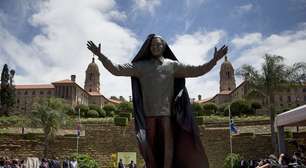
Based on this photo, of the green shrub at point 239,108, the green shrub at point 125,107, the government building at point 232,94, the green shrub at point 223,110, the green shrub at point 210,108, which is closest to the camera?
the green shrub at point 239,108

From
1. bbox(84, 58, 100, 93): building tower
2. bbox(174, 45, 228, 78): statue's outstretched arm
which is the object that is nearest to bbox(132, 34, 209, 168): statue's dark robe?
bbox(174, 45, 228, 78): statue's outstretched arm

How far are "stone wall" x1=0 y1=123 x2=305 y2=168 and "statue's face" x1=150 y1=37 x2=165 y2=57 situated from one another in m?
30.1

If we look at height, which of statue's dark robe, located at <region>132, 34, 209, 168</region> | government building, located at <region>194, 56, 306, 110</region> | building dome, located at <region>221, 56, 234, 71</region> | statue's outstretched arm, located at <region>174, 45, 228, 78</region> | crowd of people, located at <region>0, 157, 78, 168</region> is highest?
building dome, located at <region>221, 56, 234, 71</region>

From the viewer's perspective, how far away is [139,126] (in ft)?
13.5

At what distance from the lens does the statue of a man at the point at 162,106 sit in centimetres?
406

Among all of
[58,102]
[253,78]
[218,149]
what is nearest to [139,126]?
[253,78]

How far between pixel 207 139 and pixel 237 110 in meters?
22.2

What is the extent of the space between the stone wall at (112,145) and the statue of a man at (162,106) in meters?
30.0

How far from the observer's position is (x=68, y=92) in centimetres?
9019

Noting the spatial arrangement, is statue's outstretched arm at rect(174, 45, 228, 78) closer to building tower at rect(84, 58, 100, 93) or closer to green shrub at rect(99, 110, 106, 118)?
green shrub at rect(99, 110, 106, 118)

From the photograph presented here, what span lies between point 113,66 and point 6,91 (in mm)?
68604

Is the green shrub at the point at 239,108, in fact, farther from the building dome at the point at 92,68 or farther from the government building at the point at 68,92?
the building dome at the point at 92,68

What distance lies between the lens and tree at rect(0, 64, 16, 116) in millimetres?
66438

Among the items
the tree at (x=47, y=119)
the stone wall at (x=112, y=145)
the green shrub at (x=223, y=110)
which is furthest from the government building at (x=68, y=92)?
the tree at (x=47, y=119)
